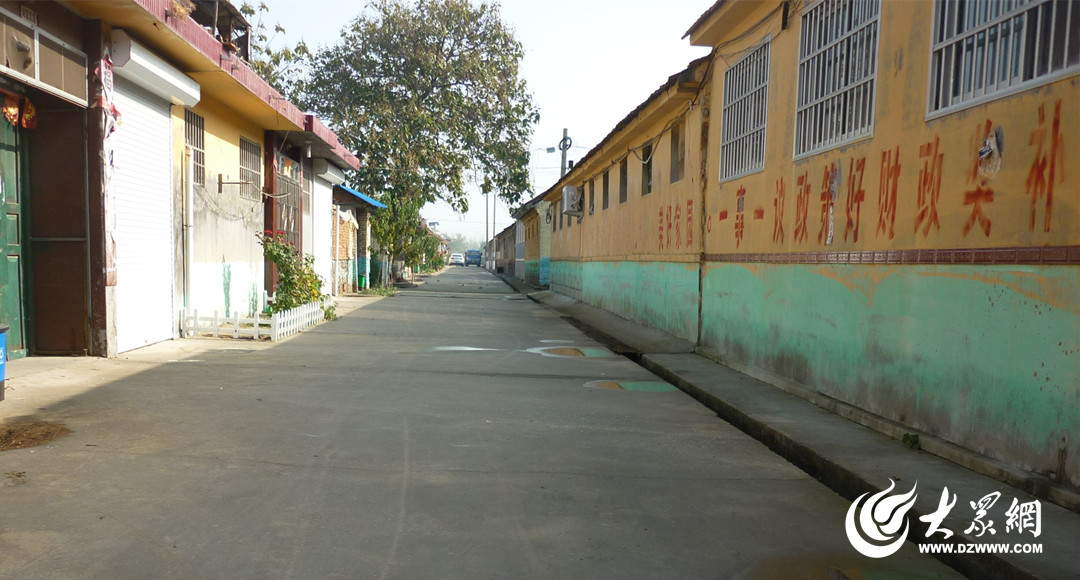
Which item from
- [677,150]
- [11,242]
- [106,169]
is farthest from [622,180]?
[11,242]

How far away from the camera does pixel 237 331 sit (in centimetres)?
1125

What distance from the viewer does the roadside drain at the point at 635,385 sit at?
331 inches

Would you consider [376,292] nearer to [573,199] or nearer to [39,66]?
[573,199]

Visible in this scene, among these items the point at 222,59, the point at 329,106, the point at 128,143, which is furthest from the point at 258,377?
the point at 329,106

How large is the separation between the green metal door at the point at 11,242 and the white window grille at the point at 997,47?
8.64m

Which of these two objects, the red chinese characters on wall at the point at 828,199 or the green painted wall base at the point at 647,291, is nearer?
the red chinese characters on wall at the point at 828,199

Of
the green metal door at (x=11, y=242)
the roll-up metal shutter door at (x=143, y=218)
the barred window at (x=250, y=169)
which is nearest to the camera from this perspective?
the green metal door at (x=11, y=242)

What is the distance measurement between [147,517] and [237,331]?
7913 mm

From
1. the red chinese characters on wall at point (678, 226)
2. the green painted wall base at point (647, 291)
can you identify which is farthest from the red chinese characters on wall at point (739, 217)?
the red chinese characters on wall at point (678, 226)

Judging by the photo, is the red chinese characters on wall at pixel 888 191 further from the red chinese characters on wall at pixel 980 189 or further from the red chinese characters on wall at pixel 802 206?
the red chinese characters on wall at pixel 802 206

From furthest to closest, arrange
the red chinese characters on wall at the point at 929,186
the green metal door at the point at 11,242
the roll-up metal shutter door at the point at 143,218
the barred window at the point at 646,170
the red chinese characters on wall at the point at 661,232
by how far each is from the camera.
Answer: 1. the barred window at the point at 646,170
2. the red chinese characters on wall at the point at 661,232
3. the roll-up metal shutter door at the point at 143,218
4. the green metal door at the point at 11,242
5. the red chinese characters on wall at the point at 929,186

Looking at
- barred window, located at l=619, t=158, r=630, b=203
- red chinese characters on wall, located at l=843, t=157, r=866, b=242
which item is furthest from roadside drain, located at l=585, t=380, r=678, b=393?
barred window, located at l=619, t=158, r=630, b=203

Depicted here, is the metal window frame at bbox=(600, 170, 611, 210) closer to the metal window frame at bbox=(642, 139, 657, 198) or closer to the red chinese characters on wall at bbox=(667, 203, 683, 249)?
the metal window frame at bbox=(642, 139, 657, 198)

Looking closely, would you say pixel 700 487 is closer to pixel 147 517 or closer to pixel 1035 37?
pixel 147 517
